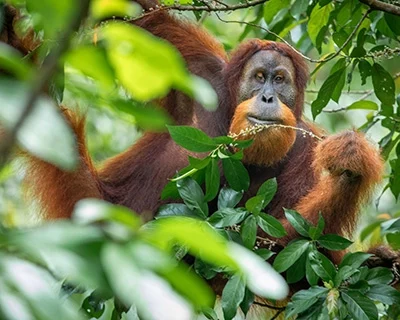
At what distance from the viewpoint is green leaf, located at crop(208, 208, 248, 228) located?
111 inches

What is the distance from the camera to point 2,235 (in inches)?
33.0

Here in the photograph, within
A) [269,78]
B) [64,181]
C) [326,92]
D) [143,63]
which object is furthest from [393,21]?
[143,63]

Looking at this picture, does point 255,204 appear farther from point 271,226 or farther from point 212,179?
point 212,179

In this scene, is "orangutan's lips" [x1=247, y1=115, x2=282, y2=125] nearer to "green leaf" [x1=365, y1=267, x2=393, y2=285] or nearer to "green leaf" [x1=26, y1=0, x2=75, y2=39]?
"green leaf" [x1=365, y1=267, x2=393, y2=285]

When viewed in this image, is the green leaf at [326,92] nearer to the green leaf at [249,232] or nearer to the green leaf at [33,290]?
the green leaf at [249,232]

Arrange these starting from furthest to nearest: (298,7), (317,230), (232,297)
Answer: (298,7) < (317,230) < (232,297)

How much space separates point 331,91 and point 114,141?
3942 mm

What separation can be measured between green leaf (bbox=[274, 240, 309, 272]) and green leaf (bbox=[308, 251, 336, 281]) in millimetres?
40

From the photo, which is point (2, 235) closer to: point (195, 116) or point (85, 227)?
point (85, 227)

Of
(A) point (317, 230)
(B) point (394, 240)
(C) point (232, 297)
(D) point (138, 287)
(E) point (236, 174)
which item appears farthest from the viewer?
(B) point (394, 240)

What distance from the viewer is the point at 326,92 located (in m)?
3.50

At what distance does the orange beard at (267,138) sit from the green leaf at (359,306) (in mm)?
1172

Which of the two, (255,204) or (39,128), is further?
(255,204)

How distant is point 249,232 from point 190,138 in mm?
381
